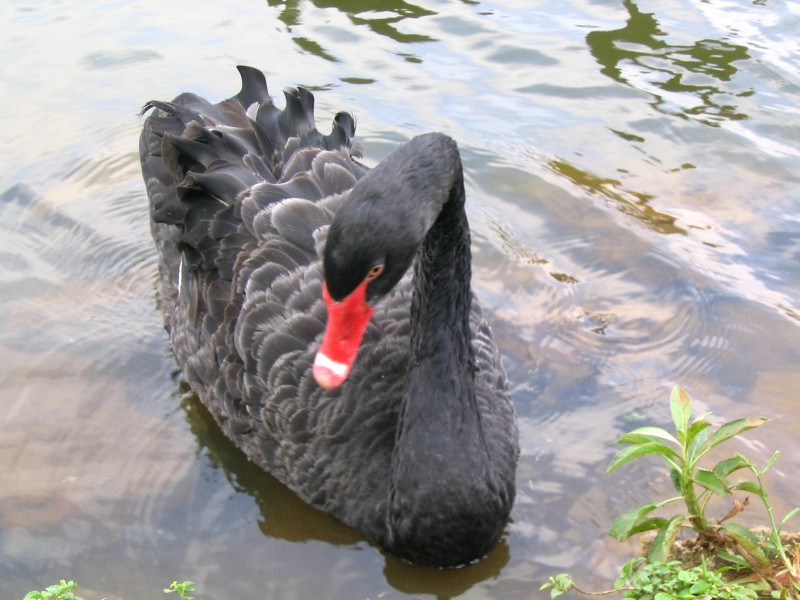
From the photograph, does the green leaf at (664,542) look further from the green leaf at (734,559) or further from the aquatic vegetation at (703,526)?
the green leaf at (734,559)

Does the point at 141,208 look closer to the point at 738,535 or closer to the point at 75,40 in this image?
the point at 75,40

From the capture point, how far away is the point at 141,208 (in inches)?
243

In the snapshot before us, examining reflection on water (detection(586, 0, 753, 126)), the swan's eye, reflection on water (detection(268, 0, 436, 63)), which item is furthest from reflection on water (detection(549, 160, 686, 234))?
the swan's eye

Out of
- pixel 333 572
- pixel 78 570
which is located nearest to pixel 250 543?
pixel 333 572

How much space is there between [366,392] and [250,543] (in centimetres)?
77

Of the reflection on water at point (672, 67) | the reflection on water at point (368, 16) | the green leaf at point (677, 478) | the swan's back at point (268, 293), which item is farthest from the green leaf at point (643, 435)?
the reflection on water at point (368, 16)

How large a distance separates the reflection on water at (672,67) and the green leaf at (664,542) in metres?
4.33

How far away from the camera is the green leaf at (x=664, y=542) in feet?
10.1

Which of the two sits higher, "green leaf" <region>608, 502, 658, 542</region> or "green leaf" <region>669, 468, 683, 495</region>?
"green leaf" <region>669, 468, 683, 495</region>

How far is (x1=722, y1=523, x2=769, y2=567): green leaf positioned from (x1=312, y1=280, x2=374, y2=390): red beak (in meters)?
1.32

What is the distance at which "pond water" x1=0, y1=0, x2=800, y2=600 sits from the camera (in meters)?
4.04

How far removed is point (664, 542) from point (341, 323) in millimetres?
1230

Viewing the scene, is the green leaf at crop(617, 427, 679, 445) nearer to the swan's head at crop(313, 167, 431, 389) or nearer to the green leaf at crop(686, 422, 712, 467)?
the green leaf at crop(686, 422, 712, 467)

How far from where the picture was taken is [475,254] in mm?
5746
